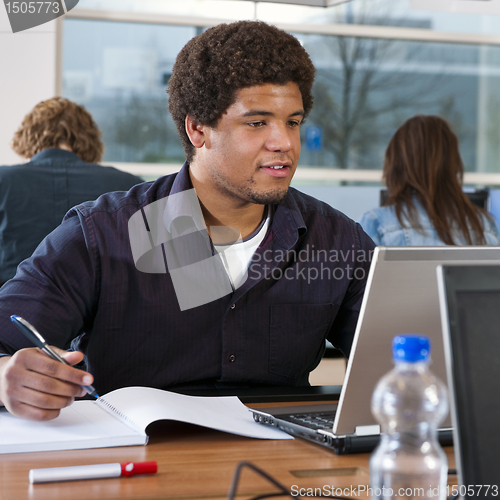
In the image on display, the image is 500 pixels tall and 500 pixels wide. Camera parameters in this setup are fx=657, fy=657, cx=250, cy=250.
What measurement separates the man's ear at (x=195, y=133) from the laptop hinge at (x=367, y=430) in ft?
2.88

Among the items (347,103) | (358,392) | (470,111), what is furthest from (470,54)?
(358,392)

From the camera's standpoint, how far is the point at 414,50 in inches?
160

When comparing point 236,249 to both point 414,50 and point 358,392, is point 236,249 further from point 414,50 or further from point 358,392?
point 414,50

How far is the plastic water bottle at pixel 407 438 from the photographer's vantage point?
52 cm

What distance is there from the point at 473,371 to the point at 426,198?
212 cm

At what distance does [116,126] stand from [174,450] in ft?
10.3

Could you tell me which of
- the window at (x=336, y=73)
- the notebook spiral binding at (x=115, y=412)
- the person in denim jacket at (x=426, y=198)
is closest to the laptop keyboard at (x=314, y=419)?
the notebook spiral binding at (x=115, y=412)

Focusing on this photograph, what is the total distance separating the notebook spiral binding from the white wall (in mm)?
2607

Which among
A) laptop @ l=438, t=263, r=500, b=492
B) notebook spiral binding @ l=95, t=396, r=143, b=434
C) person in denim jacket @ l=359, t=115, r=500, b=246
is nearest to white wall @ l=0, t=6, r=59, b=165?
person in denim jacket @ l=359, t=115, r=500, b=246

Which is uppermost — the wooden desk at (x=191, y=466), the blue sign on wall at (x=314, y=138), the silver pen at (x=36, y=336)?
the blue sign on wall at (x=314, y=138)

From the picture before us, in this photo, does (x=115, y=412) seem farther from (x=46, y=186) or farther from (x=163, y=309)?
(x=46, y=186)

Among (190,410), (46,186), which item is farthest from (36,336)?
(46,186)

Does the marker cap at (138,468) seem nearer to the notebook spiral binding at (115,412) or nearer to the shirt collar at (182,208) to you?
the notebook spiral binding at (115,412)

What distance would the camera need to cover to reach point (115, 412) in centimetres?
92
